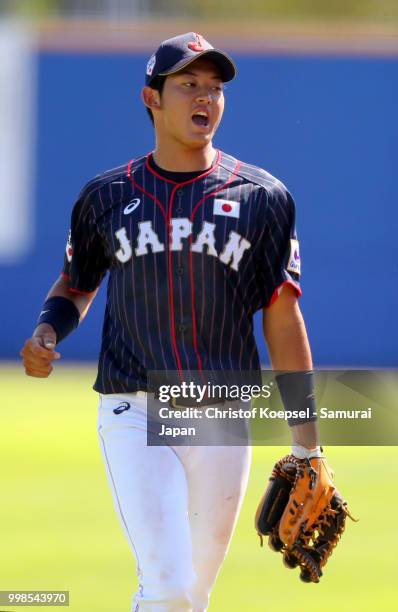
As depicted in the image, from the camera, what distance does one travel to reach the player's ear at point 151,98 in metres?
5.19

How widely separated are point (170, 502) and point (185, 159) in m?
1.39

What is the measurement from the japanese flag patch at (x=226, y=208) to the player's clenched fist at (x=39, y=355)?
83cm

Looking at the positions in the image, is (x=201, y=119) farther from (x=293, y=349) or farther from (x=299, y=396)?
(x=299, y=396)

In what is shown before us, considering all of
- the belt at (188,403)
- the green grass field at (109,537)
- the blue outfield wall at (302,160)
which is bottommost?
the blue outfield wall at (302,160)

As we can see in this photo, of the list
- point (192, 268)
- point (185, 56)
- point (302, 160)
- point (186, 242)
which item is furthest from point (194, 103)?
point (302, 160)

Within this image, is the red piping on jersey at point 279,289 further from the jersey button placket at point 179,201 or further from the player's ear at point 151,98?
the player's ear at point 151,98

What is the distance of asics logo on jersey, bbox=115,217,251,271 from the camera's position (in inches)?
194

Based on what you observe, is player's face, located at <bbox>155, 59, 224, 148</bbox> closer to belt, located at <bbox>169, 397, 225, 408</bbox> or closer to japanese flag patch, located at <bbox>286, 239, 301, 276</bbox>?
japanese flag patch, located at <bbox>286, 239, 301, 276</bbox>

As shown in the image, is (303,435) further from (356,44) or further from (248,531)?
(356,44)

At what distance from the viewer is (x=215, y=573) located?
498cm

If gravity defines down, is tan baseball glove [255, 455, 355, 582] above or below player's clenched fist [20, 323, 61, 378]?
below

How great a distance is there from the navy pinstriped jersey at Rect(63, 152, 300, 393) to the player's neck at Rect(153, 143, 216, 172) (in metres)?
0.06

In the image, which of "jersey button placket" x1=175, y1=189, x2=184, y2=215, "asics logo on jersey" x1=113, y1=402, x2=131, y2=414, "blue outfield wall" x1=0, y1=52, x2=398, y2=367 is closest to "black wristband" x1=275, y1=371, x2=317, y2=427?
"asics logo on jersey" x1=113, y1=402, x2=131, y2=414

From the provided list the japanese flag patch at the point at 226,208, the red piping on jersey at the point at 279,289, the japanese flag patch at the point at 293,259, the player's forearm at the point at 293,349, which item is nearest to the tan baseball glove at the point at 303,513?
the player's forearm at the point at 293,349
